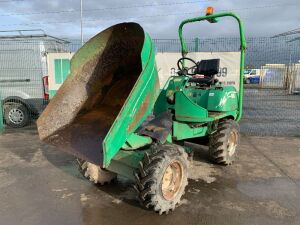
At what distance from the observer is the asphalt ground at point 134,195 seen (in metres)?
4.14

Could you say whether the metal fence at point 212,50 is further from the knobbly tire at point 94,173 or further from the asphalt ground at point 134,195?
the knobbly tire at point 94,173

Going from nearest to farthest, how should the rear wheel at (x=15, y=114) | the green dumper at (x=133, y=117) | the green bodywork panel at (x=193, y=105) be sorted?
the green dumper at (x=133, y=117) < the green bodywork panel at (x=193, y=105) < the rear wheel at (x=15, y=114)

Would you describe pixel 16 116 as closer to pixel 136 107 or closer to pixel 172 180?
pixel 172 180

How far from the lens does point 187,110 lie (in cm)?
499

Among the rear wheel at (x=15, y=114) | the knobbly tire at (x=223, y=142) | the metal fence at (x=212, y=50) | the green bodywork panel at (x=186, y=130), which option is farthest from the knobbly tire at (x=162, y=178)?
the rear wheel at (x=15, y=114)

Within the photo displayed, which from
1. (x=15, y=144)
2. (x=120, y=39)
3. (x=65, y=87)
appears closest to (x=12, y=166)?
(x=15, y=144)

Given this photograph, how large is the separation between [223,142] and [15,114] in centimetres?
666

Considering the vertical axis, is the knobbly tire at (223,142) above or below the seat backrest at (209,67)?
below

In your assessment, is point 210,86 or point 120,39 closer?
point 120,39

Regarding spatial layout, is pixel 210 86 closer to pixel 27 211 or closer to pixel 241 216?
pixel 241 216

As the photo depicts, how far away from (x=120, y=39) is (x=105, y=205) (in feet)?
7.74

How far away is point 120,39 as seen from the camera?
479 centimetres

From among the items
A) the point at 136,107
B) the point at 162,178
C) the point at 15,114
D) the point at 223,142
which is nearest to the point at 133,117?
the point at 136,107

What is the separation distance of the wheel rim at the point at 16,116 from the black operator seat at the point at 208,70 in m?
5.92
